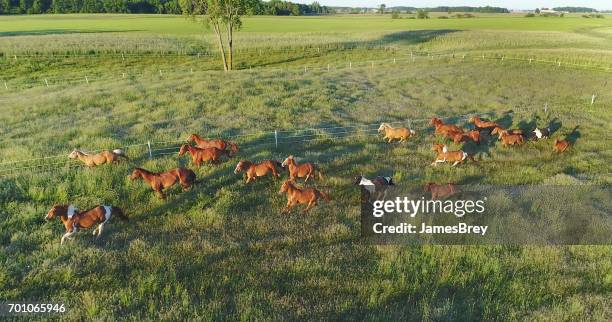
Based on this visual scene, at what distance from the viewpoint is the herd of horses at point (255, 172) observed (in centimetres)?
866

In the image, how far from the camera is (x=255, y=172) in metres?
11.8

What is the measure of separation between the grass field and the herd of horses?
13.7 inches

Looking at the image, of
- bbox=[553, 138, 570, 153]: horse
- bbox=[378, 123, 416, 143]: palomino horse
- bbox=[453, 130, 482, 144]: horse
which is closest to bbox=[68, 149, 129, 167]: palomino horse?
bbox=[378, 123, 416, 143]: palomino horse

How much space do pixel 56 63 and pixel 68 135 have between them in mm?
37318

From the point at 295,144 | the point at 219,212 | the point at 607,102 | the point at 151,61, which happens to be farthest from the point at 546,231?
the point at 151,61

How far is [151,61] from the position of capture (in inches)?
1991

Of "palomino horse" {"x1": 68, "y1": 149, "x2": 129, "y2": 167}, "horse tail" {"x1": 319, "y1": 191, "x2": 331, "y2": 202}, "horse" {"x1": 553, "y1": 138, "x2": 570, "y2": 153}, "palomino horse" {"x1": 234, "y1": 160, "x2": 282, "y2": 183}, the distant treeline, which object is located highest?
the distant treeline

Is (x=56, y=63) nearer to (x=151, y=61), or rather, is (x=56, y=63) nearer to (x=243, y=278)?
(x=151, y=61)

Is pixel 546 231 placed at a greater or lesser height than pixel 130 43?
lesser

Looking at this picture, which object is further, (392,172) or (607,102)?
(607,102)

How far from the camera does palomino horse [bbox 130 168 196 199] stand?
10606 millimetres

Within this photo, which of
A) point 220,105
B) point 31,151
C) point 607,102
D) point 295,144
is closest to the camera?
point 31,151

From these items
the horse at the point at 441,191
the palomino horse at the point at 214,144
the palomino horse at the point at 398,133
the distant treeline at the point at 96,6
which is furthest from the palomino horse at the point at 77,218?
the distant treeline at the point at 96,6

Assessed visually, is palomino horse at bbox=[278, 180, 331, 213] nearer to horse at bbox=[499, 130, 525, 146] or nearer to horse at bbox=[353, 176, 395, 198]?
horse at bbox=[353, 176, 395, 198]
